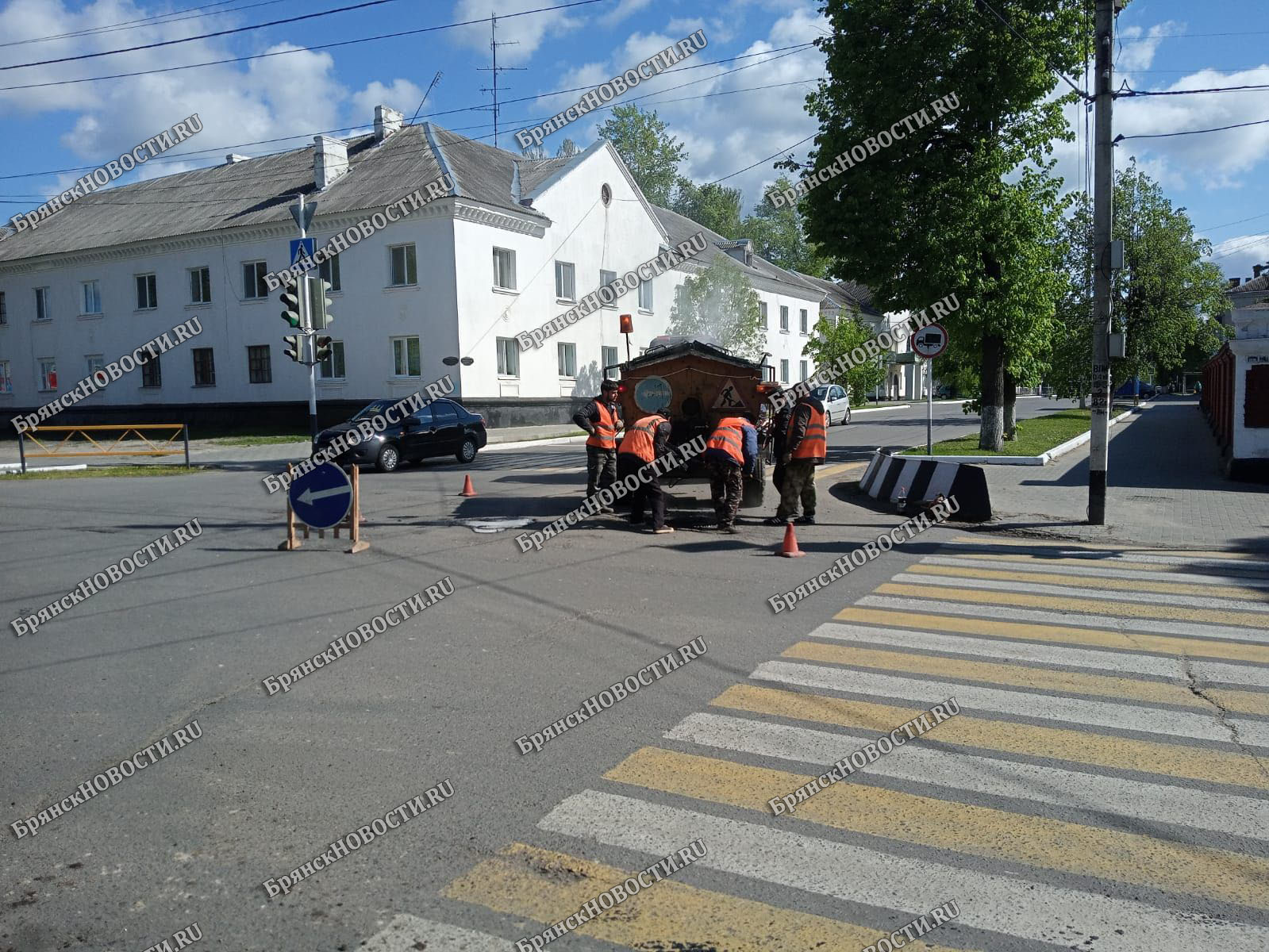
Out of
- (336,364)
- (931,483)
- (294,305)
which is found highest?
(336,364)

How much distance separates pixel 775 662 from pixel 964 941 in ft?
10.7

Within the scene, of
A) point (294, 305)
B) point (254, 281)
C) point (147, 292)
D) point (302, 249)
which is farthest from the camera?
point (147, 292)

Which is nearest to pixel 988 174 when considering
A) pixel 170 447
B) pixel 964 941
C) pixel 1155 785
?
pixel 1155 785

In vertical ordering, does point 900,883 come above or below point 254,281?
below

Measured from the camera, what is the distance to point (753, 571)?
31.7ft

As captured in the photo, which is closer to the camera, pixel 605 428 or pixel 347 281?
pixel 605 428

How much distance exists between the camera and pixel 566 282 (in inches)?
1512

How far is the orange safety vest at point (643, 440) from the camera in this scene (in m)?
12.0

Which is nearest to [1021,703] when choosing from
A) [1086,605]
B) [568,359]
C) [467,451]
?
[1086,605]

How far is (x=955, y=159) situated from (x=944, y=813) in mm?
19183

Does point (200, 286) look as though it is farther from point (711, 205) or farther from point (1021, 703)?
point (711, 205)

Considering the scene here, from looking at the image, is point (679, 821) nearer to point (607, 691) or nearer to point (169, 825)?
point (607, 691)

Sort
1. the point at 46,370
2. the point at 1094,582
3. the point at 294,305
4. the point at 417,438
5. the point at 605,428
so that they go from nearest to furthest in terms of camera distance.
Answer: the point at 1094,582 < the point at 294,305 < the point at 605,428 < the point at 417,438 < the point at 46,370

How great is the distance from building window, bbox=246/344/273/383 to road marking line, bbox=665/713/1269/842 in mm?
33828
